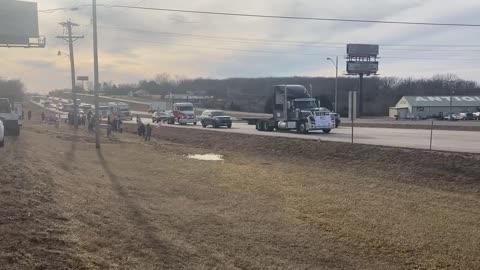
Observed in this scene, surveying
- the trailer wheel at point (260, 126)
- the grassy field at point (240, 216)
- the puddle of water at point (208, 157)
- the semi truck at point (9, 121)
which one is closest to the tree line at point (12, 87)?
the trailer wheel at point (260, 126)

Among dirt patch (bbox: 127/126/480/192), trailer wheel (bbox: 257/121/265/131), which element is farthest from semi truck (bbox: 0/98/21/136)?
trailer wheel (bbox: 257/121/265/131)

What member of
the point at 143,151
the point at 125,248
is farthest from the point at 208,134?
the point at 125,248

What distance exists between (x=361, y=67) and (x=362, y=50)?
4295 millimetres

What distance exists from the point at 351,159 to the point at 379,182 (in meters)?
5.56

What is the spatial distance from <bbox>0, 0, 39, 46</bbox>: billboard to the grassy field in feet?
165

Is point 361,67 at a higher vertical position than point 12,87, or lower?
higher

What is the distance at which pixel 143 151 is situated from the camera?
2845 cm

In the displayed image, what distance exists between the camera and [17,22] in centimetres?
6462

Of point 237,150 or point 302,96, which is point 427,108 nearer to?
point 302,96

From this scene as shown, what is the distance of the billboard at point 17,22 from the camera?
64.0 metres

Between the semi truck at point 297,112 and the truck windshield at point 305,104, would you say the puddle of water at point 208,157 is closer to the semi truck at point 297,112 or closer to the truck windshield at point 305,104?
the semi truck at point 297,112

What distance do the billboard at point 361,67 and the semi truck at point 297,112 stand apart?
8109 cm

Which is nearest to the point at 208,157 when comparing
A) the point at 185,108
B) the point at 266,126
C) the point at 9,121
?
the point at 9,121

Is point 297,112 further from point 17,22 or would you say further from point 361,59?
point 361,59
